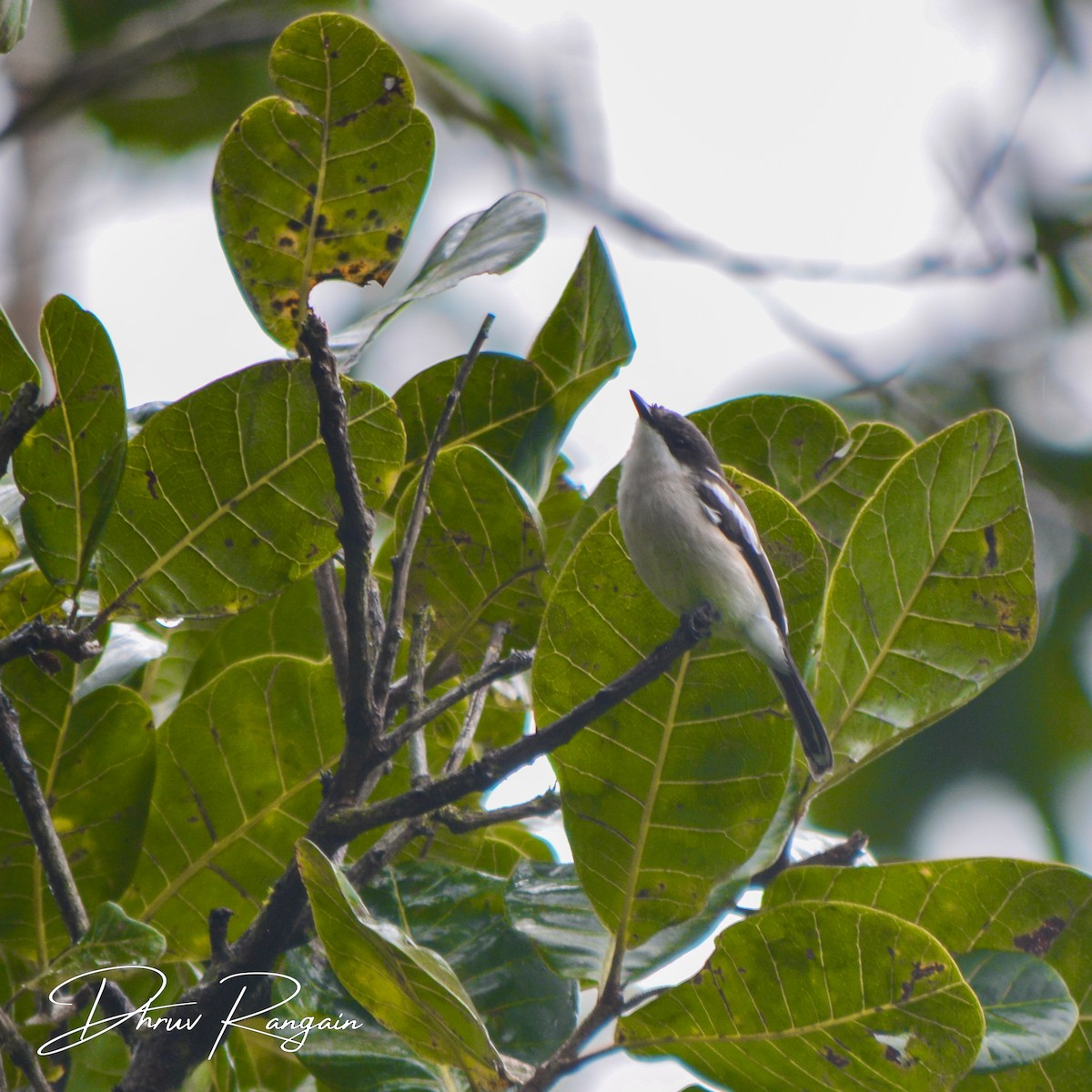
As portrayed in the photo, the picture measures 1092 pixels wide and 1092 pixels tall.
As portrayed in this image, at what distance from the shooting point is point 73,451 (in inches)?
67.2

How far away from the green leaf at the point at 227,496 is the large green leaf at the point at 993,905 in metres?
0.96

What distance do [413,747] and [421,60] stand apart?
7.37 m

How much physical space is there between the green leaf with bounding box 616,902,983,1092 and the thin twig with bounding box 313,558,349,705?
2.24 ft

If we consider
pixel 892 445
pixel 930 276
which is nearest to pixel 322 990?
pixel 892 445

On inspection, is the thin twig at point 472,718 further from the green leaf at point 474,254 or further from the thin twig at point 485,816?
the green leaf at point 474,254

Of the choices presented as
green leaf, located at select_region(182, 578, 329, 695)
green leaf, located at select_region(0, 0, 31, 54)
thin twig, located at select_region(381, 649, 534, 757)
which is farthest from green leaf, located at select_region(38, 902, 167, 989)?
green leaf, located at select_region(0, 0, 31, 54)

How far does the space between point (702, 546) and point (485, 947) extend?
3.56ft

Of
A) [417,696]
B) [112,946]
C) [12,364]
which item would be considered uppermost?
[12,364]

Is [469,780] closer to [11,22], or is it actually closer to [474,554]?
[474,554]

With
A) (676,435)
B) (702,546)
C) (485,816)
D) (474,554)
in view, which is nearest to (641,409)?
(676,435)

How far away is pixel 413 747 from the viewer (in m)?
1.68

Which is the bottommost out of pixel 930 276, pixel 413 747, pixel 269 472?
pixel 930 276

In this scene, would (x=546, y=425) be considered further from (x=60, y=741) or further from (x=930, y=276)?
(x=930, y=276)

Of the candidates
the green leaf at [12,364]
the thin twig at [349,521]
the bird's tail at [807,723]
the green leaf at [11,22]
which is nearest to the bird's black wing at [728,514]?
the bird's tail at [807,723]
